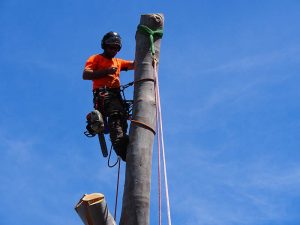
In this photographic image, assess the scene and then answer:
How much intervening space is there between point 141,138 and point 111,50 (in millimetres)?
1706

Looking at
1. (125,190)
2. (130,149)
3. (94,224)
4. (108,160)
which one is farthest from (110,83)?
(94,224)

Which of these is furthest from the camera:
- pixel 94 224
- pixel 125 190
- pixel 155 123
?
pixel 155 123

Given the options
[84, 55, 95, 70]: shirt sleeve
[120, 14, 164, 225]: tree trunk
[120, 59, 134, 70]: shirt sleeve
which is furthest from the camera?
[120, 59, 134, 70]: shirt sleeve

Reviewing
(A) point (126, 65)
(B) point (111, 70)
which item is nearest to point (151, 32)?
(B) point (111, 70)

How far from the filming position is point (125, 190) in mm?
4336

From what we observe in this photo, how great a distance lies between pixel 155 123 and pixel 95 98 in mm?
1087

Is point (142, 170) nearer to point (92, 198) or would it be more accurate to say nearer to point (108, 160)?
point (92, 198)

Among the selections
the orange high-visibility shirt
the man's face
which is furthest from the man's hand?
the man's face

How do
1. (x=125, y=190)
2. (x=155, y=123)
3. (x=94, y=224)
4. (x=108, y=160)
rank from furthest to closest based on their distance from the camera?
(x=108, y=160), (x=155, y=123), (x=125, y=190), (x=94, y=224)

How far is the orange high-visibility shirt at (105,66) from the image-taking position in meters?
5.77

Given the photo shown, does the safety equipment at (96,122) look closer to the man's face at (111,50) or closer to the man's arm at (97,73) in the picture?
the man's arm at (97,73)

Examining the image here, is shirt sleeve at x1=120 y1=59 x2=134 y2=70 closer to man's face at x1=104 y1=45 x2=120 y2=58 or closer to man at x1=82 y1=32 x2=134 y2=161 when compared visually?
man at x1=82 y1=32 x2=134 y2=161

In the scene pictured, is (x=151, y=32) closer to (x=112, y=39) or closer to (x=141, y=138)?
(x=112, y=39)

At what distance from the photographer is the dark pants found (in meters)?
4.99
